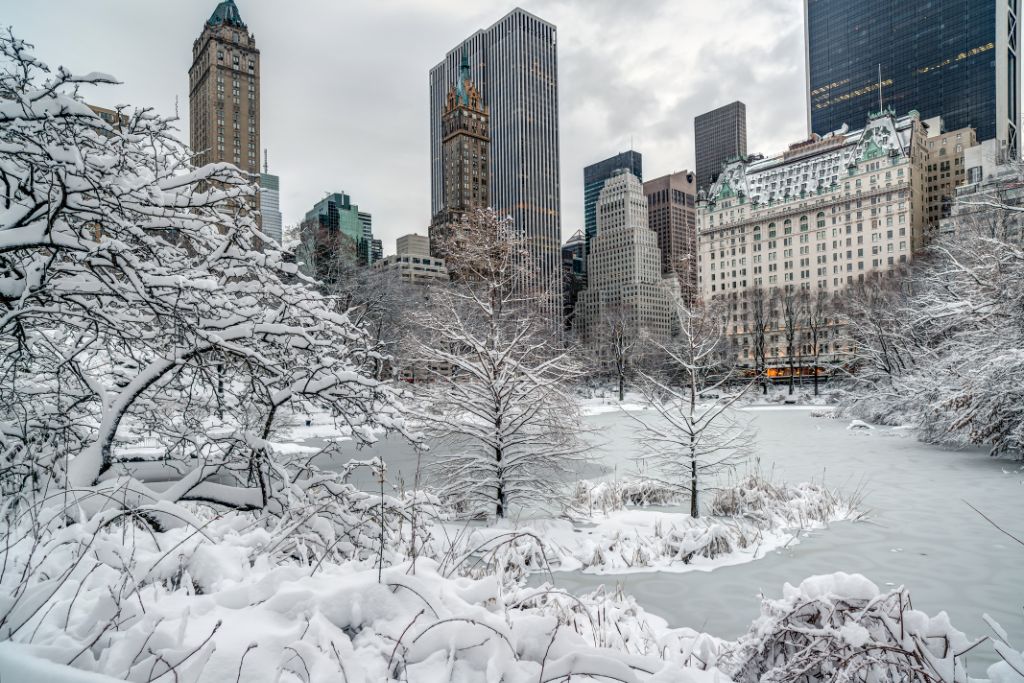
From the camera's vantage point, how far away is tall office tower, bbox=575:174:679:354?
84.7 meters

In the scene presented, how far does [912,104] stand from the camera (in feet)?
480

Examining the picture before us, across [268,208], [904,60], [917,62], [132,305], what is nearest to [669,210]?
[904,60]

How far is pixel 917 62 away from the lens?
145250 millimetres

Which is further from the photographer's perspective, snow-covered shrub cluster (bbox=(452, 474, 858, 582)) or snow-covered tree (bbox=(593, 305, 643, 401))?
snow-covered tree (bbox=(593, 305, 643, 401))

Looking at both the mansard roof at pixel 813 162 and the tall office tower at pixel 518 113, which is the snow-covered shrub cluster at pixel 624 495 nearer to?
the mansard roof at pixel 813 162

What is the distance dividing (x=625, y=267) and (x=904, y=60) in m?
111

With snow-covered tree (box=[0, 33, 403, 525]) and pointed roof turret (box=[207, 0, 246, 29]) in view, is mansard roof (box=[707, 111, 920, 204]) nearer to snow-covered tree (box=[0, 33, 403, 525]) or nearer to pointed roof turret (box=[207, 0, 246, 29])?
pointed roof turret (box=[207, 0, 246, 29])

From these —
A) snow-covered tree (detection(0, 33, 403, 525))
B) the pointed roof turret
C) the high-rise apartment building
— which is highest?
the pointed roof turret

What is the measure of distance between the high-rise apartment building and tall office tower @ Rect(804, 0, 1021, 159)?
24.9m

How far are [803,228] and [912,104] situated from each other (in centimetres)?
7345

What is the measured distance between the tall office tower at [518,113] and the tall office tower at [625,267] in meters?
16.5

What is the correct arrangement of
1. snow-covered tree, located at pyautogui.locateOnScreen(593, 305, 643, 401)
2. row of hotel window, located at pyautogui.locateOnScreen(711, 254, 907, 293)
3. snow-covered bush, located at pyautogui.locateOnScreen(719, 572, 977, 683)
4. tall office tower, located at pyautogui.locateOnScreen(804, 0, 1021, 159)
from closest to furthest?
1. snow-covered bush, located at pyautogui.locateOnScreen(719, 572, 977, 683)
2. snow-covered tree, located at pyautogui.locateOnScreen(593, 305, 643, 401)
3. row of hotel window, located at pyautogui.locateOnScreen(711, 254, 907, 293)
4. tall office tower, located at pyautogui.locateOnScreen(804, 0, 1021, 159)

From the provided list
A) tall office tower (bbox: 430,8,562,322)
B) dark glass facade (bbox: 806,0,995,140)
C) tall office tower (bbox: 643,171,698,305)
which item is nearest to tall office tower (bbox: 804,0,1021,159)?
dark glass facade (bbox: 806,0,995,140)

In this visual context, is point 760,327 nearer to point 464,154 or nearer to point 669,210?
point 464,154
